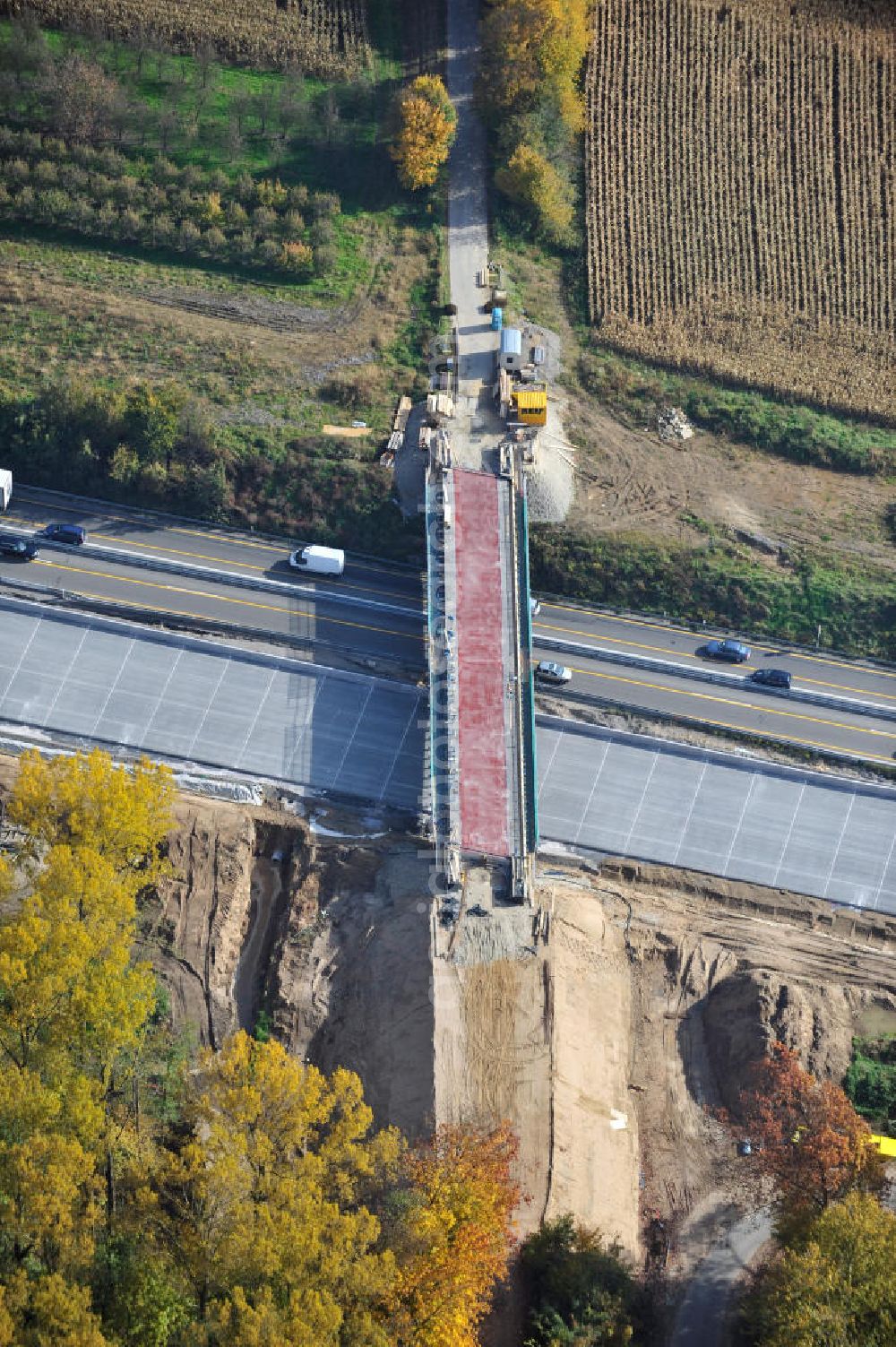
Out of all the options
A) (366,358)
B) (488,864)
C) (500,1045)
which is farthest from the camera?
(366,358)

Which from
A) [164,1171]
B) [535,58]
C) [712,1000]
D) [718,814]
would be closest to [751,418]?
[718,814]

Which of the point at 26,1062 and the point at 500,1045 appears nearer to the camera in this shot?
the point at 26,1062

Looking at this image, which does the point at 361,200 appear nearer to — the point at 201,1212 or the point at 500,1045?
the point at 500,1045

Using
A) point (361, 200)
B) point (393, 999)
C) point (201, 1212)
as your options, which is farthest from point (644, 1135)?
point (361, 200)

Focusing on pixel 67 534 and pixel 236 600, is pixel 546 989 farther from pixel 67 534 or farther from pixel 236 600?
pixel 67 534

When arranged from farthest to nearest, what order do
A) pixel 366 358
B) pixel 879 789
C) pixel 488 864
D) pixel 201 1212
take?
pixel 366 358
pixel 879 789
pixel 488 864
pixel 201 1212

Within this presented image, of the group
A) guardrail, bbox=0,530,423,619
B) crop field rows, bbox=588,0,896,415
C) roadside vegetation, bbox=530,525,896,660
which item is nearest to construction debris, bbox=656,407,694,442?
crop field rows, bbox=588,0,896,415
